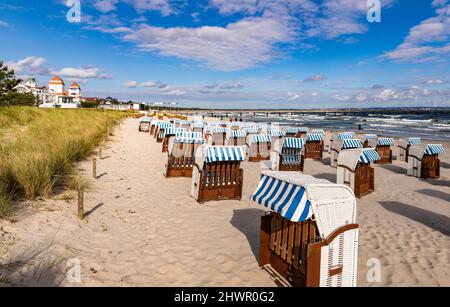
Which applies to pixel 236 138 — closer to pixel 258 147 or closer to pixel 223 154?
pixel 258 147

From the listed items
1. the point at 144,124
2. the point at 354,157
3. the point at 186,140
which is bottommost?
the point at 354,157

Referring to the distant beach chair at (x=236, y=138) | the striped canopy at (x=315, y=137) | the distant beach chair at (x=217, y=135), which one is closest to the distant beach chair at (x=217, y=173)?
the distant beach chair at (x=236, y=138)

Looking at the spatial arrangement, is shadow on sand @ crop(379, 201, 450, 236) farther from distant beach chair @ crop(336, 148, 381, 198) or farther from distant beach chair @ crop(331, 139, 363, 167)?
distant beach chair @ crop(331, 139, 363, 167)

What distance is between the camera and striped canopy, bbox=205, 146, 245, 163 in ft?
23.9

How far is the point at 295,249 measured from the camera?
3.67 metres

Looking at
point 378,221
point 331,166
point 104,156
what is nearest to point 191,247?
point 378,221

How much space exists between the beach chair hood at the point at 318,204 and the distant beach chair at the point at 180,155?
267 inches

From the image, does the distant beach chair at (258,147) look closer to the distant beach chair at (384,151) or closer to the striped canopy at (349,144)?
the striped canopy at (349,144)

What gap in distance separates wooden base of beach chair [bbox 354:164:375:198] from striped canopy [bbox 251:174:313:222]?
5.13 metres

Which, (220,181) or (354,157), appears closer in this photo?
(220,181)

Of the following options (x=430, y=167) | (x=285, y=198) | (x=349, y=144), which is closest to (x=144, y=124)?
(x=349, y=144)

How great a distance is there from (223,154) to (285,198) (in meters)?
3.89

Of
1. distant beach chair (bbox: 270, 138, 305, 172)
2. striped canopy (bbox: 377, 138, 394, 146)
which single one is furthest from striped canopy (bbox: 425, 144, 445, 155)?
distant beach chair (bbox: 270, 138, 305, 172)

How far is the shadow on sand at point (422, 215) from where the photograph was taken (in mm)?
6234
